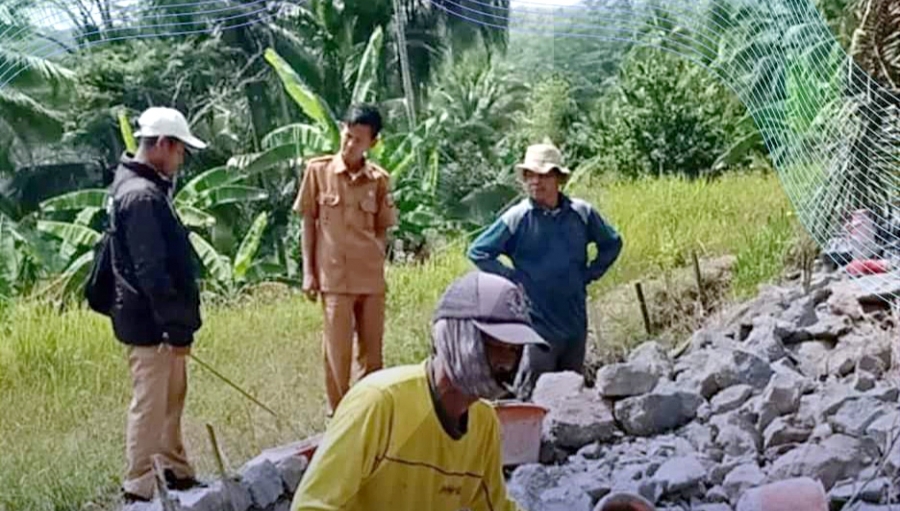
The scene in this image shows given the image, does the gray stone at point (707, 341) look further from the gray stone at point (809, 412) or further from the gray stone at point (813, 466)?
the gray stone at point (813, 466)

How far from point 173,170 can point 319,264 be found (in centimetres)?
95

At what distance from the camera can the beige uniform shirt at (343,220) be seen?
4707 millimetres

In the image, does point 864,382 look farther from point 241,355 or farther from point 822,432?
point 241,355

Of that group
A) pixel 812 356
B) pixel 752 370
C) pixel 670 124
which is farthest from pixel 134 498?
pixel 670 124

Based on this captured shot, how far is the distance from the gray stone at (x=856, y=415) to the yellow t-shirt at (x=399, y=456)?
2.52 m

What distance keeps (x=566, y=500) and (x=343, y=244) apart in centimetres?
154

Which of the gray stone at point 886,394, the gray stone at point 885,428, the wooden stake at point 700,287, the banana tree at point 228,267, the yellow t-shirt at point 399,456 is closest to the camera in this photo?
the yellow t-shirt at point 399,456

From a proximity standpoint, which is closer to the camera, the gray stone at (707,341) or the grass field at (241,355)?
the grass field at (241,355)

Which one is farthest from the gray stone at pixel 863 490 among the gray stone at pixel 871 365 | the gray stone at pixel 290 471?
the gray stone at pixel 290 471

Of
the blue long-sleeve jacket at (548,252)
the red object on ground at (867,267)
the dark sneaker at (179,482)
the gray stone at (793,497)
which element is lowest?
the dark sneaker at (179,482)

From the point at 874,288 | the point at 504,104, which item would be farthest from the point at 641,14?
the point at 504,104

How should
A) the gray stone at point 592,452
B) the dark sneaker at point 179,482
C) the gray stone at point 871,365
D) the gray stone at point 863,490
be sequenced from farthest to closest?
the gray stone at point 871,365 → the gray stone at point 592,452 → the dark sneaker at point 179,482 → the gray stone at point 863,490

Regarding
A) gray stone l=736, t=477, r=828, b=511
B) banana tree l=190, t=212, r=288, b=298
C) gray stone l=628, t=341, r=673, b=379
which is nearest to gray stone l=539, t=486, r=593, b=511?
gray stone l=628, t=341, r=673, b=379

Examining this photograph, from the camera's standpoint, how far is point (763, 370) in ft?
16.0
